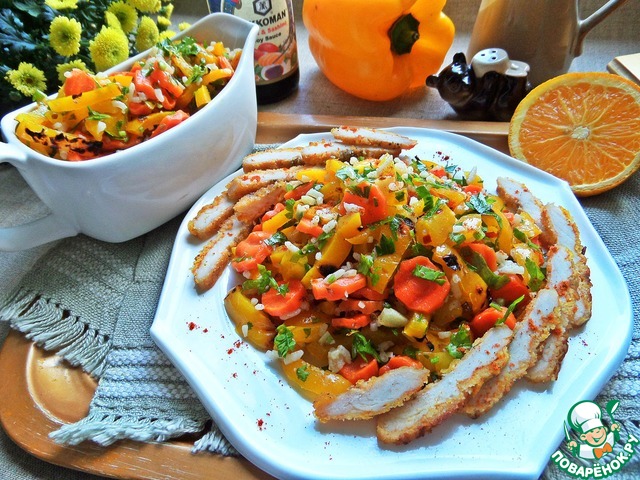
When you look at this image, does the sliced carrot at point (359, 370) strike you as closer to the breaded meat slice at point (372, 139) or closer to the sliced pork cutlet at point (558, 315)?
the sliced pork cutlet at point (558, 315)

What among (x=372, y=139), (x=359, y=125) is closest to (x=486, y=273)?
(x=372, y=139)

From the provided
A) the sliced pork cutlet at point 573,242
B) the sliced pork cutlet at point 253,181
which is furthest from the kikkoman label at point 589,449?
the sliced pork cutlet at point 253,181

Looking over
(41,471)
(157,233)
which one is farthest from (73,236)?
(41,471)

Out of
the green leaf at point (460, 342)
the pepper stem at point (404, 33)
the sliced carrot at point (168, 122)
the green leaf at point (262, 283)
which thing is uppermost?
the sliced carrot at point (168, 122)

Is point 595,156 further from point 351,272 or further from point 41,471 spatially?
point 41,471

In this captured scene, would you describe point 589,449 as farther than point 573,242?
No

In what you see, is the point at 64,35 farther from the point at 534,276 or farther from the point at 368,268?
the point at 534,276
